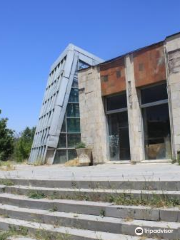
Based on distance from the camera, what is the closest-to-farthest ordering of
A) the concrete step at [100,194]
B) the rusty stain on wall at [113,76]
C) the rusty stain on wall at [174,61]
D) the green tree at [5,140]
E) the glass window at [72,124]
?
the concrete step at [100,194] → the rusty stain on wall at [174,61] → the rusty stain on wall at [113,76] → the glass window at [72,124] → the green tree at [5,140]

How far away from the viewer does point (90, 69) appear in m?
17.1

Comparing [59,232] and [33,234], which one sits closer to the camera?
[59,232]

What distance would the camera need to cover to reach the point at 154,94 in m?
14.7

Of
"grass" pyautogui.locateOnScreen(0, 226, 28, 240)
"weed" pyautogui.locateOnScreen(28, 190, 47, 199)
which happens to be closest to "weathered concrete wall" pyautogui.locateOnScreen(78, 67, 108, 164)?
"weed" pyautogui.locateOnScreen(28, 190, 47, 199)

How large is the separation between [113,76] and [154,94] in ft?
7.36

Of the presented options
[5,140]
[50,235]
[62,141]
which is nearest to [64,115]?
[62,141]

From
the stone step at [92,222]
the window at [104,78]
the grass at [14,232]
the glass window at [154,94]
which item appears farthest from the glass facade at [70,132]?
the grass at [14,232]

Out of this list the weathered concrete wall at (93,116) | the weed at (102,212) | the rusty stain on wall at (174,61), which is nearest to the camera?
the weed at (102,212)

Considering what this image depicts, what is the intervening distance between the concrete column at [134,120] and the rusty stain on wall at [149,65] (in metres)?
0.28

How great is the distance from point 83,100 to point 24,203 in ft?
34.2

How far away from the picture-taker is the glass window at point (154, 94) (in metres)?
14.2

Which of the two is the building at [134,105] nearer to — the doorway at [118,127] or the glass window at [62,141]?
the doorway at [118,127]

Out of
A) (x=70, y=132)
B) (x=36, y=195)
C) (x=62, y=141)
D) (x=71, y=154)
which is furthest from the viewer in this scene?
(x=70, y=132)

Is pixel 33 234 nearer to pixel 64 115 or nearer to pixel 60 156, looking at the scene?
pixel 60 156
